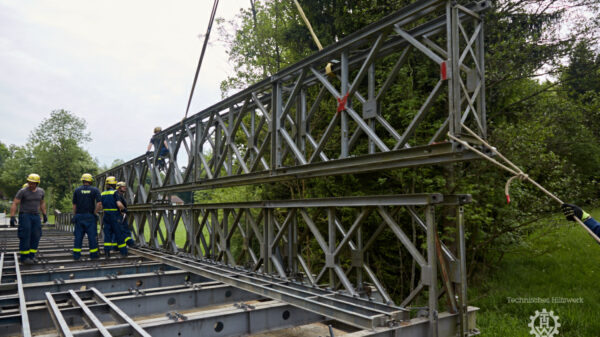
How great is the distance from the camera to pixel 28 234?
902 centimetres

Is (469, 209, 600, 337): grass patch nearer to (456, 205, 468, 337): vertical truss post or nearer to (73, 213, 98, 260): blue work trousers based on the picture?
(456, 205, 468, 337): vertical truss post

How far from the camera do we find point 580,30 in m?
9.28

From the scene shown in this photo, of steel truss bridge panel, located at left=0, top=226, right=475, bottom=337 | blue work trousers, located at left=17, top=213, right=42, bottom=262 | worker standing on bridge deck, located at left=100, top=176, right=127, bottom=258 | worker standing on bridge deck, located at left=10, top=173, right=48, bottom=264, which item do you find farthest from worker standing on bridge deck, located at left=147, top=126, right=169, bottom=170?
steel truss bridge panel, located at left=0, top=226, right=475, bottom=337

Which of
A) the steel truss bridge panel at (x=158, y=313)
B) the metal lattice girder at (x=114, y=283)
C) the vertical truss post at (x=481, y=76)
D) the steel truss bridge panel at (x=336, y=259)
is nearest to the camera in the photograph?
the steel truss bridge panel at (x=158, y=313)

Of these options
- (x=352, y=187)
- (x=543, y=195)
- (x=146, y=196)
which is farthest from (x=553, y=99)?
(x=146, y=196)

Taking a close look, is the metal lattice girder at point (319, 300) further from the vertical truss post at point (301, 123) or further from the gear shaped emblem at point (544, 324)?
the gear shaped emblem at point (544, 324)

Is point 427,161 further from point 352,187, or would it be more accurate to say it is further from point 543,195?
point 543,195

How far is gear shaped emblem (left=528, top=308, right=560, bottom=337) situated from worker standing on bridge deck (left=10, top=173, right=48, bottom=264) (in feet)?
32.5

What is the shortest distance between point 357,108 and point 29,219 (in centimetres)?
796

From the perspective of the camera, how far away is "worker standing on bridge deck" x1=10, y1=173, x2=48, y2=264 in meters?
8.86

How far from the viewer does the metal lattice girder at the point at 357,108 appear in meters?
4.46

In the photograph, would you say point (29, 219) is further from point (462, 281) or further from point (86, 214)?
point (462, 281)

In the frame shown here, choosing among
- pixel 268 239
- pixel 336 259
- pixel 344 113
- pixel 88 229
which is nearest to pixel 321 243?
pixel 336 259

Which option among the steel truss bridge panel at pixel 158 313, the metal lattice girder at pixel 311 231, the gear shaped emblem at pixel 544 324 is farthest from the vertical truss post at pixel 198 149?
the gear shaped emblem at pixel 544 324
